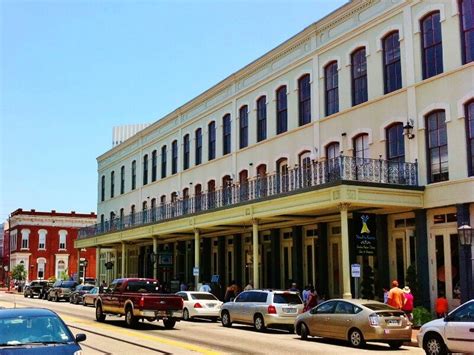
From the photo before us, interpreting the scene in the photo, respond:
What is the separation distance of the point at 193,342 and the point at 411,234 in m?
10.6

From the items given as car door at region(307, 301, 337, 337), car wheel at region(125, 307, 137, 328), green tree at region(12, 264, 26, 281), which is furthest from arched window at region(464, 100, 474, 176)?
green tree at region(12, 264, 26, 281)

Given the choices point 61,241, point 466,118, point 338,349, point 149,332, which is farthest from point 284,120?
point 61,241

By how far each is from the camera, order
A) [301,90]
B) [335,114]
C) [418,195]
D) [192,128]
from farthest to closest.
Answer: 1. [192,128]
2. [301,90]
3. [335,114]
4. [418,195]

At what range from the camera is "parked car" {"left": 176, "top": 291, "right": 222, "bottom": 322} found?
88.1 feet

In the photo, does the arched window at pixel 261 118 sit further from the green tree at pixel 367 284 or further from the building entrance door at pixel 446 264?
the building entrance door at pixel 446 264

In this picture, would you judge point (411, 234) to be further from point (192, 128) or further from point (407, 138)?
point (192, 128)

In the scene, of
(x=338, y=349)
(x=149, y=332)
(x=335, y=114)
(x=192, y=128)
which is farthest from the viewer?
(x=192, y=128)

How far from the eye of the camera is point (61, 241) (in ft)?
307

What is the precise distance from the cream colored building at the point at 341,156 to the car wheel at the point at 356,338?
428 cm

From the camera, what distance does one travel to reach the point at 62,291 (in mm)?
48438

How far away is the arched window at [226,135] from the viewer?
38750mm

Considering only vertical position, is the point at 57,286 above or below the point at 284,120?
below

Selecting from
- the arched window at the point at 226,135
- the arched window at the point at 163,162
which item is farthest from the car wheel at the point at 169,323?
the arched window at the point at 163,162

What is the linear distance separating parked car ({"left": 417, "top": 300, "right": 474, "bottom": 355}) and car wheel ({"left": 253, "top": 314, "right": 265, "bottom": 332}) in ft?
26.3
